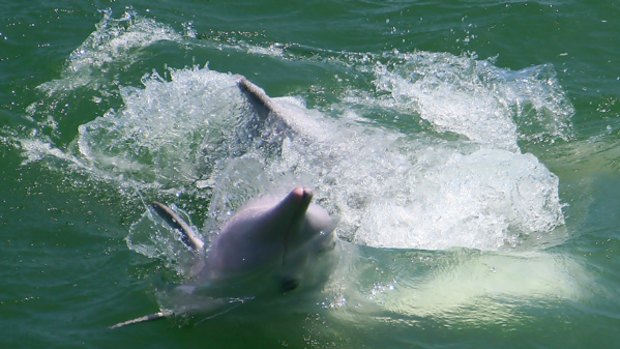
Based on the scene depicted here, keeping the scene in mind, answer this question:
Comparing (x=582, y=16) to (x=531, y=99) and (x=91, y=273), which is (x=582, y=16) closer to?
(x=531, y=99)

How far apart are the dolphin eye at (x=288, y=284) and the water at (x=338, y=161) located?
0.12m

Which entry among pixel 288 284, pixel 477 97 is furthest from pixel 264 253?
pixel 477 97

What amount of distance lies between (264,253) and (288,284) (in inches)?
14.7

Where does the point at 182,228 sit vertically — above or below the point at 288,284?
above

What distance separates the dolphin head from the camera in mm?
5203

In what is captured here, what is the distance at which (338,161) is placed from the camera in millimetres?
7668

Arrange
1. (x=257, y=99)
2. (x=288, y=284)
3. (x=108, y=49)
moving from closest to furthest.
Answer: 1. (x=288, y=284)
2. (x=257, y=99)
3. (x=108, y=49)

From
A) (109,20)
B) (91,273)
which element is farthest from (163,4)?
(91,273)

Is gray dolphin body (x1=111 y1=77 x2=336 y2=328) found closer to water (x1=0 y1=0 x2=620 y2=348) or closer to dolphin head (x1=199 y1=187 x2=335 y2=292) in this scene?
dolphin head (x1=199 y1=187 x2=335 y2=292)

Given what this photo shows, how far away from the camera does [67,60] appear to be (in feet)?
35.3

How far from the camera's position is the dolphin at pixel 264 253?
521 centimetres

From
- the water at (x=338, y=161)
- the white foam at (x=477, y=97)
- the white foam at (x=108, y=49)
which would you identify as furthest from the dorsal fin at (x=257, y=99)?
the white foam at (x=108, y=49)

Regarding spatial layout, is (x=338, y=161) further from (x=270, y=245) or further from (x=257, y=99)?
(x=270, y=245)

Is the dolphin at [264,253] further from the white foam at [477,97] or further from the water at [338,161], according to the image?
the white foam at [477,97]
